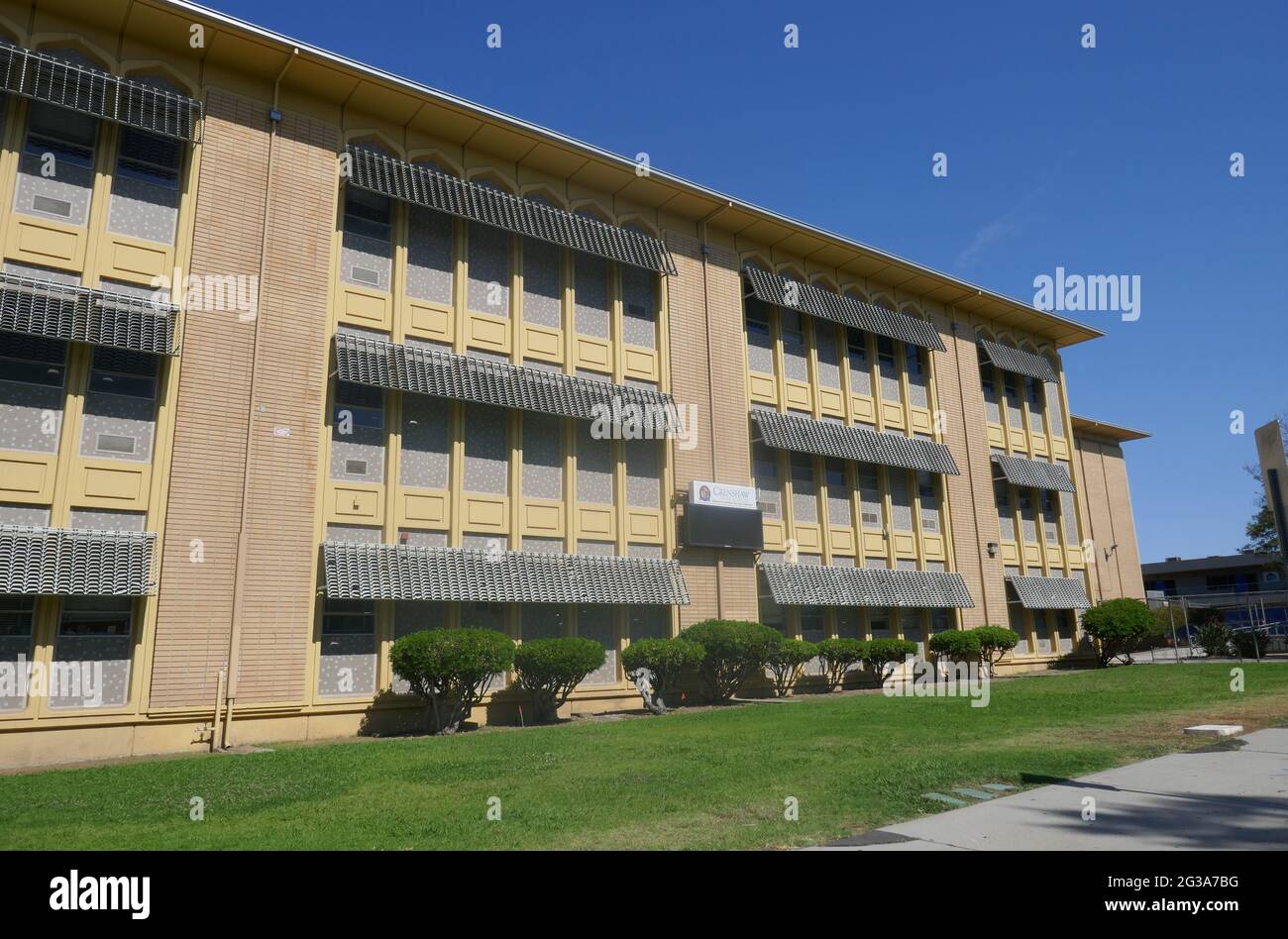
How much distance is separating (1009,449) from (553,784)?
2841cm

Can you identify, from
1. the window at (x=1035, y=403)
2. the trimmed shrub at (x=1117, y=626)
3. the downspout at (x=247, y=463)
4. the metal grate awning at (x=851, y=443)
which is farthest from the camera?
the window at (x=1035, y=403)

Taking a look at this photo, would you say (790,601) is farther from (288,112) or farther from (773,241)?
(288,112)

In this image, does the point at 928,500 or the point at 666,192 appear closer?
the point at 666,192

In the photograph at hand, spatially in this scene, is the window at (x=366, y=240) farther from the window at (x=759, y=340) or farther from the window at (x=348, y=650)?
the window at (x=759, y=340)

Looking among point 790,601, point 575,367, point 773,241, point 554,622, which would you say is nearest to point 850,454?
point 790,601

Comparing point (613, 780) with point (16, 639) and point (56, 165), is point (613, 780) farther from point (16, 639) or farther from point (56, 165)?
point (56, 165)

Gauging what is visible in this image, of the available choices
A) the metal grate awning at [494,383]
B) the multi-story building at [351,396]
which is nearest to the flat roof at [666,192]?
the multi-story building at [351,396]

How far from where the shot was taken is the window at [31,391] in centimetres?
1485

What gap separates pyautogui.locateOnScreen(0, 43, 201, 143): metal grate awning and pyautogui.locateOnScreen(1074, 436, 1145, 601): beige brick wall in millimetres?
34723

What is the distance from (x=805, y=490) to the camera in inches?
1034

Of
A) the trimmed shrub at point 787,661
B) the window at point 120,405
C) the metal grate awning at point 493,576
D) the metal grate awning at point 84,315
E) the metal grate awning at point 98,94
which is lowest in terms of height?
the trimmed shrub at point 787,661

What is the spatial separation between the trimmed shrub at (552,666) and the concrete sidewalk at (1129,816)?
433 inches

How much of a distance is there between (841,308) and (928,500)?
289 inches

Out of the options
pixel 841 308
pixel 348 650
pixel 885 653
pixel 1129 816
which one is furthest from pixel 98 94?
pixel 885 653
